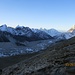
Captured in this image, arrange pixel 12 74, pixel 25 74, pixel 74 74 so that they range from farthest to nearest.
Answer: pixel 12 74 < pixel 25 74 < pixel 74 74

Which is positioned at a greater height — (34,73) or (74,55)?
(74,55)

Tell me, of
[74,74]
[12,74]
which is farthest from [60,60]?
[12,74]

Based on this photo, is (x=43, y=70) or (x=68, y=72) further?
(x=43, y=70)

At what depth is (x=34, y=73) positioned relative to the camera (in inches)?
804

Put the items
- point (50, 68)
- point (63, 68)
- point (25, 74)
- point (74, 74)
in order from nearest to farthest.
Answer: point (74, 74) < point (63, 68) < point (50, 68) < point (25, 74)

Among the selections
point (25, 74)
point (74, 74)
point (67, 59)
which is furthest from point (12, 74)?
point (74, 74)

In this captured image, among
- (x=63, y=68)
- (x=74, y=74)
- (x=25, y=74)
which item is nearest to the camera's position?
(x=74, y=74)

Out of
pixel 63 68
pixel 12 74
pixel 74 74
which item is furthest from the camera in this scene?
pixel 12 74

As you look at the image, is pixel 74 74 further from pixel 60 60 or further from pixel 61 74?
pixel 60 60

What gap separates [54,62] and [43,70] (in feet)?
4.54

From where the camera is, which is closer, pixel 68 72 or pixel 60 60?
pixel 68 72

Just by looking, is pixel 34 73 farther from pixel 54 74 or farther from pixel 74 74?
pixel 74 74

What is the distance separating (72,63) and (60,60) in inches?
83.9

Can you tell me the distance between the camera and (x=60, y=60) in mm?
20609
